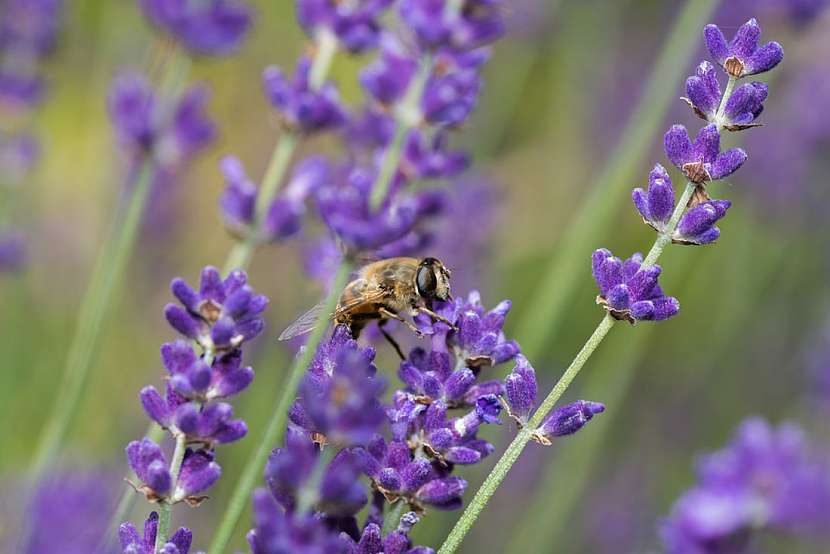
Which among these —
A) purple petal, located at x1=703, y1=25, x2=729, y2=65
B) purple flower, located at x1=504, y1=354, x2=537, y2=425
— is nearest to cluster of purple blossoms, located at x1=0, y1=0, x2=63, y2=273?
purple flower, located at x1=504, y1=354, x2=537, y2=425

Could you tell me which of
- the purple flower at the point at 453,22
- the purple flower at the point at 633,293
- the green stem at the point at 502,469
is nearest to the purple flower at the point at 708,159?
the purple flower at the point at 633,293

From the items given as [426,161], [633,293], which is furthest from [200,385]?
[426,161]

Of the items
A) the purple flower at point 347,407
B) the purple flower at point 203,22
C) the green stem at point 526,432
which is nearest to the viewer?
the purple flower at point 347,407

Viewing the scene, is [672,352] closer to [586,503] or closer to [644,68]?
[586,503]

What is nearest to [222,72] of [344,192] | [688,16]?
[688,16]

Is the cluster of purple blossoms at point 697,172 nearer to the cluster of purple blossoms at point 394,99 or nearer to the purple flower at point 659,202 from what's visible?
the purple flower at point 659,202
